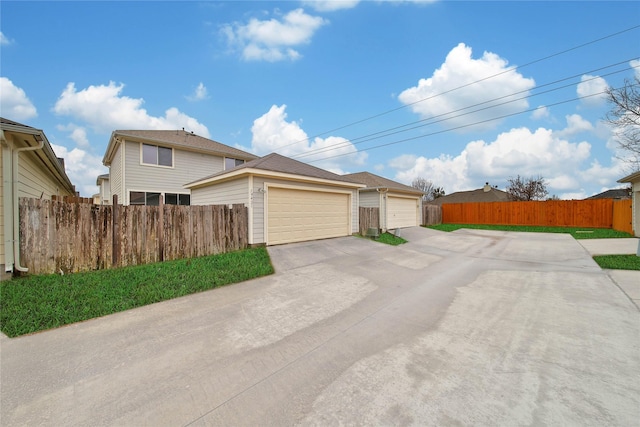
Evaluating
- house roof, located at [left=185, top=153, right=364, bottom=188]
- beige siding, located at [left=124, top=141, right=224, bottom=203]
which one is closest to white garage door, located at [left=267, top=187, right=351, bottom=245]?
house roof, located at [left=185, top=153, right=364, bottom=188]

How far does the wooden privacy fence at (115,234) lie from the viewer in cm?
518

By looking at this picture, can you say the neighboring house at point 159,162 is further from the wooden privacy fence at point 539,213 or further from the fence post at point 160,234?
the wooden privacy fence at point 539,213

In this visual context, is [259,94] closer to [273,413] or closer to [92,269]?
[92,269]

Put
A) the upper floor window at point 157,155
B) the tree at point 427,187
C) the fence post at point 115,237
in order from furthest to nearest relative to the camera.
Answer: the tree at point 427,187
the upper floor window at point 157,155
the fence post at point 115,237

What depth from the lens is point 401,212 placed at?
18.2 m

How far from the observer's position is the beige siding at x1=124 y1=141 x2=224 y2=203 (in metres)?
12.1

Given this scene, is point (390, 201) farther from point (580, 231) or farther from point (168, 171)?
point (168, 171)

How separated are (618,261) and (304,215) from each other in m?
9.69

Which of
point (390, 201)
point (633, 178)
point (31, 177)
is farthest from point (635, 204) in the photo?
point (31, 177)

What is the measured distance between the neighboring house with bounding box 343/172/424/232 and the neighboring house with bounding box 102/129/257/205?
8.49 metres

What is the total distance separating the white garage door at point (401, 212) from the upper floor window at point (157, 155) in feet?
41.9

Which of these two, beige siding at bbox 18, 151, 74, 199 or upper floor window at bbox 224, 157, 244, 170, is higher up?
upper floor window at bbox 224, 157, 244, 170

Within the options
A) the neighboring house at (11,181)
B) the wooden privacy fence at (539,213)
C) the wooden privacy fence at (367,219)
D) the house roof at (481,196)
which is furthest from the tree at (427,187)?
the neighboring house at (11,181)

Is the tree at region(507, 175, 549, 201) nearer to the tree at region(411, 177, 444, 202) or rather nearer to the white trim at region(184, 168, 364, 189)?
the tree at region(411, 177, 444, 202)
